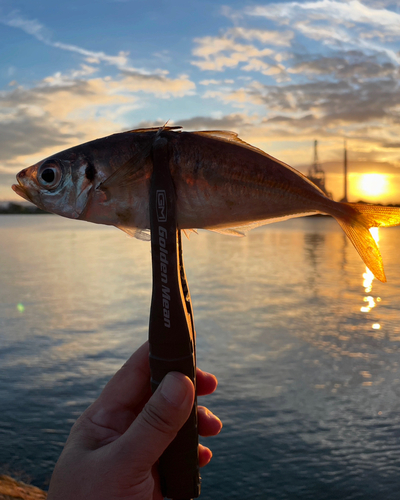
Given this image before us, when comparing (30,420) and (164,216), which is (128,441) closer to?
(164,216)

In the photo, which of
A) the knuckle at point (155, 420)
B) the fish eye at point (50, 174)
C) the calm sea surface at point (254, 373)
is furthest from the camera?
the calm sea surface at point (254, 373)

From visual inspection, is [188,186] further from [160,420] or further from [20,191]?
[160,420]

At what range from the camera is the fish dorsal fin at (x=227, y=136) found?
2338mm

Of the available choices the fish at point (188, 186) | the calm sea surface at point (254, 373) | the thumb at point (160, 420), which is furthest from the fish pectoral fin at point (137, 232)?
the calm sea surface at point (254, 373)

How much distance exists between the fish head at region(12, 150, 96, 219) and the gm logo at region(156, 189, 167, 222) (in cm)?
36

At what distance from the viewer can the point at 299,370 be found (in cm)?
1483

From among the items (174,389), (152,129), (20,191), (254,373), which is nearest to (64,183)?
(20,191)

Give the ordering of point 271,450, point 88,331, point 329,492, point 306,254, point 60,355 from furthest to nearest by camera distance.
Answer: point 306,254
point 88,331
point 60,355
point 271,450
point 329,492

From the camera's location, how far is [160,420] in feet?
7.73

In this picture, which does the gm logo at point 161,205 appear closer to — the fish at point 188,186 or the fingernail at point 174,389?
the fish at point 188,186

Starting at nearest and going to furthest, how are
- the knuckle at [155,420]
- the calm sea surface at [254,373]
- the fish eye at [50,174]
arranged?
the fish eye at [50,174], the knuckle at [155,420], the calm sea surface at [254,373]

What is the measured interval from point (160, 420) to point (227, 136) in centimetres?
160

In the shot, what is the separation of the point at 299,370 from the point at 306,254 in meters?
37.2

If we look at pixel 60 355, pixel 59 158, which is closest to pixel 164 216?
pixel 59 158
